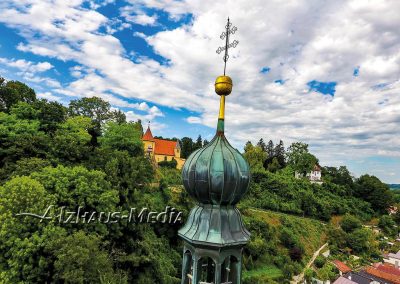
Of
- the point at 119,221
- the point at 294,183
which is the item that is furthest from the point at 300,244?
the point at 119,221

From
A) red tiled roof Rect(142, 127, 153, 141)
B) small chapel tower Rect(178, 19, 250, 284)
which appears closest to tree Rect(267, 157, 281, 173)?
red tiled roof Rect(142, 127, 153, 141)

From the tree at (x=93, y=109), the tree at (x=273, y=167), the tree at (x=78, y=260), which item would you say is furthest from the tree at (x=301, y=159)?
the tree at (x=78, y=260)

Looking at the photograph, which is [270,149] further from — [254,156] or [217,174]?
[217,174]

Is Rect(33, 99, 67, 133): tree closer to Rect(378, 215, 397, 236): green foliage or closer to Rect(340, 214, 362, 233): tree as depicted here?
Rect(340, 214, 362, 233): tree

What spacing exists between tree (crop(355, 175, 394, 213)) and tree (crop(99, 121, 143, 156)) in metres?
49.6

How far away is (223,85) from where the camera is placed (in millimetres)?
4766

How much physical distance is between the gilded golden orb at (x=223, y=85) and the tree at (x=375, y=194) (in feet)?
210

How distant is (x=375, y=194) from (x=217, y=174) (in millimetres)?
64479

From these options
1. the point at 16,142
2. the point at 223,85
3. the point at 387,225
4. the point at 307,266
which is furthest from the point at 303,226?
the point at 223,85

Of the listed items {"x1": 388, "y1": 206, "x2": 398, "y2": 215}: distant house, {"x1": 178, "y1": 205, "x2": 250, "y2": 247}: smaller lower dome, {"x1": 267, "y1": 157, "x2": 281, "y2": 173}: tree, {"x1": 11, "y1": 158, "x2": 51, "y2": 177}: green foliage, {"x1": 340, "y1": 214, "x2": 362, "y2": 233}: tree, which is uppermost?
{"x1": 267, "y1": 157, "x2": 281, "y2": 173}: tree

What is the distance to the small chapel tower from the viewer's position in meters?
4.21

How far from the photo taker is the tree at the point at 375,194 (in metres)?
56.8

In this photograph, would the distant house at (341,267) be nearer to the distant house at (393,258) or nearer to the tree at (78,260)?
the distant house at (393,258)

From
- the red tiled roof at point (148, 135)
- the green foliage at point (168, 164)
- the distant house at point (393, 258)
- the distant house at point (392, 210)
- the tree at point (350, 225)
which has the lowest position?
the distant house at point (393, 258)
